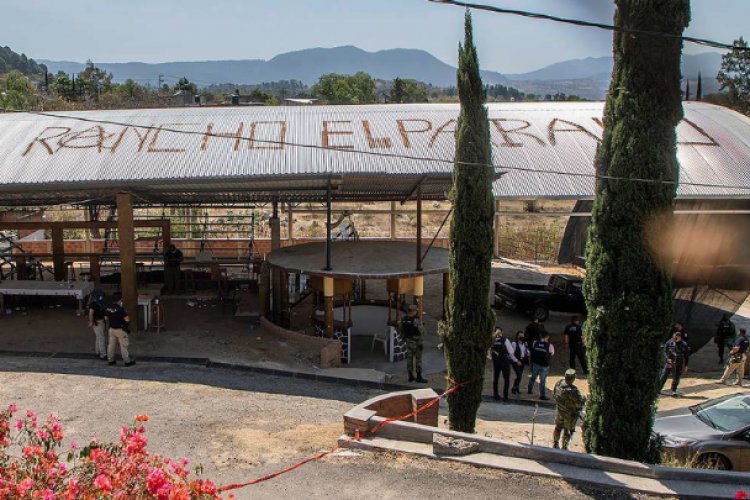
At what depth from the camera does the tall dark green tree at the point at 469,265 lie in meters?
11.2

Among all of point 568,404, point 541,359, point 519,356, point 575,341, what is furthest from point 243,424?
point 575,341

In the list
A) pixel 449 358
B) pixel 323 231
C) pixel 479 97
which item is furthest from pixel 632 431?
pixel 323 231

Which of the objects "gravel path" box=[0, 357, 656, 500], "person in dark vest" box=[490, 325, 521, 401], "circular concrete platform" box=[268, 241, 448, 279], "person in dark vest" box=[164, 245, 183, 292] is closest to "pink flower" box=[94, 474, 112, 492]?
"gravel path" box=[0, 357, 656, 500]

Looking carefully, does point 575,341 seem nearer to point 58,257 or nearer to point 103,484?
point 103,484

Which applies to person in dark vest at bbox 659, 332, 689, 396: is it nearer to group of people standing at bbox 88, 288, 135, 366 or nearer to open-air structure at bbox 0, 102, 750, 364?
open-air structure at bbox 0, 102, 750, 364

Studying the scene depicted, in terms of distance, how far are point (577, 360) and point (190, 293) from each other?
458 inches

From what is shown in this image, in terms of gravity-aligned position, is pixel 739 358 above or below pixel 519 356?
below

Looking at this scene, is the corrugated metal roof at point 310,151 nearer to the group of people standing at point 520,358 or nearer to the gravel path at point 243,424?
the group of people standing at point 520,358

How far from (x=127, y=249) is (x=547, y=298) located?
12016 mm

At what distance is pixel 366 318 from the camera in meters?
18.4

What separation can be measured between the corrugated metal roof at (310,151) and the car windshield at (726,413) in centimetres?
724

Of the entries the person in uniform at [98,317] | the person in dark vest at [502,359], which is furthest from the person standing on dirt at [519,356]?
the person in uniform at [98,317]

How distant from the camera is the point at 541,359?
14.4m

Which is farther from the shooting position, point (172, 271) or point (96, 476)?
point (172, 271)
